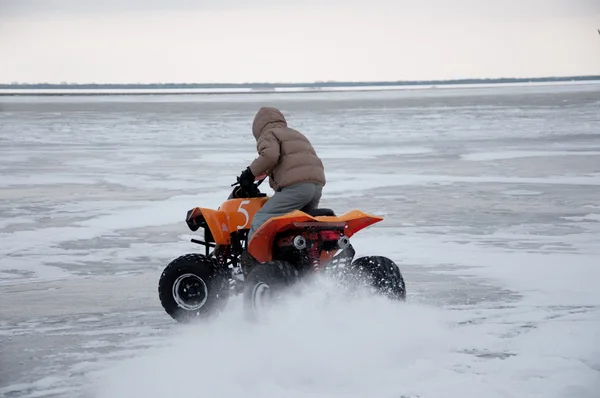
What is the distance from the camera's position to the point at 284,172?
7.26m

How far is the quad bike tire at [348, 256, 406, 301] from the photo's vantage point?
719cm

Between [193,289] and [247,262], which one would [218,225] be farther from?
[193,289]

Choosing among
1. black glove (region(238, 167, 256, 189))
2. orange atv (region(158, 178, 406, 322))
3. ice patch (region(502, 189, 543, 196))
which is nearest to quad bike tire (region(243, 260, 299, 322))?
orange atv (region(158, 178, 406, 322))

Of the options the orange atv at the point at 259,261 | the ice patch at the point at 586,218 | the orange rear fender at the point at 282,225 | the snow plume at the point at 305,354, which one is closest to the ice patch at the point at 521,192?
the ice patch at the point at 586,218

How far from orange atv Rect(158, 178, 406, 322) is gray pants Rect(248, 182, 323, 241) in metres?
0.11

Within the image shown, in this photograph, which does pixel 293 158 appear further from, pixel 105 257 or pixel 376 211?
pixel 376 211

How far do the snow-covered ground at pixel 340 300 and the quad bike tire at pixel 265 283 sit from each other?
0.13 meters

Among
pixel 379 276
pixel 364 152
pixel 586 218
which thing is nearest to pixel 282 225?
pixel 379 276

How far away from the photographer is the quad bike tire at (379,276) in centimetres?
719

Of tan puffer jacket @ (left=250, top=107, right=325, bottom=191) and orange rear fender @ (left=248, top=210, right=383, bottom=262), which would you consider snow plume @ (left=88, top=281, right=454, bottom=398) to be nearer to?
orange rear fender @ (left=248, top=210, right=383, bottom=262)

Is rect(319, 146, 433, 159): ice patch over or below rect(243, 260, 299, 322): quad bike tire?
over

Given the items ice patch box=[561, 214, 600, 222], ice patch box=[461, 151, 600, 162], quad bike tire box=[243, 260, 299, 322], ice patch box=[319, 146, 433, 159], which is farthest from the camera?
ice patch box=[319, 146, 433, 159]

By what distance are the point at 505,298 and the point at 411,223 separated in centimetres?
450

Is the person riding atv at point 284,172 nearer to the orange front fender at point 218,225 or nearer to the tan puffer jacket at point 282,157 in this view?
the tan puffer jacket at point 282,157
